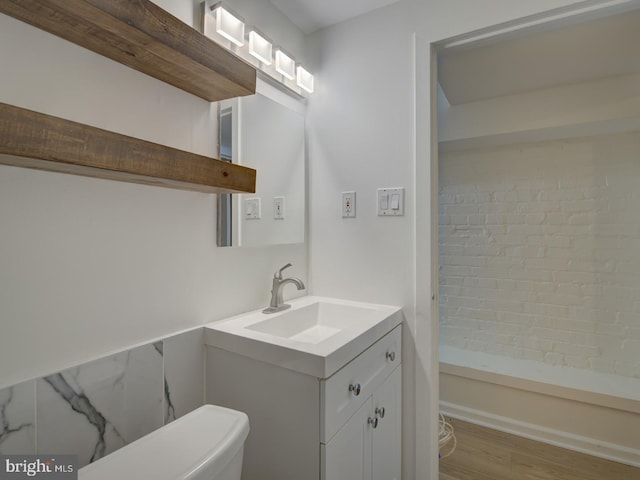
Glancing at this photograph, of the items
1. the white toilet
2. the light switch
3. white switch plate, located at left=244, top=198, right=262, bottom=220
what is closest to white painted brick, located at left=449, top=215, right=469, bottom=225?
the light switch

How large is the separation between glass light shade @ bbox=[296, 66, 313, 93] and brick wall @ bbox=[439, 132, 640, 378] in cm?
157

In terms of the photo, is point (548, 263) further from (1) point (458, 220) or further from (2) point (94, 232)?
(2) point (94, 232)

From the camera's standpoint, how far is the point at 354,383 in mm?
1053

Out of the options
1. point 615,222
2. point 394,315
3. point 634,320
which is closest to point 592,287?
point 634,320

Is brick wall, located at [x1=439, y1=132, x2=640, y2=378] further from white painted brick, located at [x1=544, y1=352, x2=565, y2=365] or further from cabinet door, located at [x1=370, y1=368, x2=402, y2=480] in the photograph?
cabinet door, located at [x1=370, y1=368, x2=402, y2=480]

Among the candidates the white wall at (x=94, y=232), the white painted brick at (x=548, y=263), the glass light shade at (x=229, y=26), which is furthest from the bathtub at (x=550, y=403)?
the glass light shade at (x=229, y=26)

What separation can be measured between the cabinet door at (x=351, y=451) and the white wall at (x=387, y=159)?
405 millimetres

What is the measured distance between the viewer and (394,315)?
138 cm

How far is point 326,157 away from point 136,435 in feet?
4.59

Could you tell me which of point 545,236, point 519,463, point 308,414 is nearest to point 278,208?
point 308,414

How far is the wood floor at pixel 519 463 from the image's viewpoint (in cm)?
167

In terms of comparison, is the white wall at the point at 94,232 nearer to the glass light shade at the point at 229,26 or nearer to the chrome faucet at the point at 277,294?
the glass light shade at the point at 229,26

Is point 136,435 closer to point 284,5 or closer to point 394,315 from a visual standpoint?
point 394,315

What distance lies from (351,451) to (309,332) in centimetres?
54
